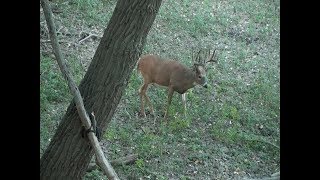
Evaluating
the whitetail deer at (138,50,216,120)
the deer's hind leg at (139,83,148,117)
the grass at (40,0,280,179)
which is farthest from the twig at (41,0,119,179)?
the whitetail deer at (138,50,216,120)

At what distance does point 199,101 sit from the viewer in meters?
9.30

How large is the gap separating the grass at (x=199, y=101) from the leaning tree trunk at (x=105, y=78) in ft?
7.16

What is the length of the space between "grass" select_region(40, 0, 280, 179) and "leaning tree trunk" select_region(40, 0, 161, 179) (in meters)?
2.18

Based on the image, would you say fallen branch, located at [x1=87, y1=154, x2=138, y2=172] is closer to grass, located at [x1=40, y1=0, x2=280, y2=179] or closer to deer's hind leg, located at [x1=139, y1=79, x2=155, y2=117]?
grass, located at [x1=40, y1=0, x2=280, y2=179]

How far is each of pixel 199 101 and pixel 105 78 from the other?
508 centimetres

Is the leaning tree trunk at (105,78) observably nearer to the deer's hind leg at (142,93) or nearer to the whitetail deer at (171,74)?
the deer's hind leg at (142,93)

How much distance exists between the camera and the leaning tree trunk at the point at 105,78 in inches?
170

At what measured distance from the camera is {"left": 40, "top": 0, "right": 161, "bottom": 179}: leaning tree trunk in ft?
14.2

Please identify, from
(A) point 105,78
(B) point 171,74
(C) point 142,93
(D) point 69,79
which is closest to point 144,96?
(C) point 142,93

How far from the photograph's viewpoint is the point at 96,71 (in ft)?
14.4

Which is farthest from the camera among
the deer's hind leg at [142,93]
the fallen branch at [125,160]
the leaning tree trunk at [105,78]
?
the deer's hind leg at [142,93]

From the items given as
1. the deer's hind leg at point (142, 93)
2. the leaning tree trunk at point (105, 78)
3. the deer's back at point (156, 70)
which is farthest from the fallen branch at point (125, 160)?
the leaning tree trunk at point (105, 78)
